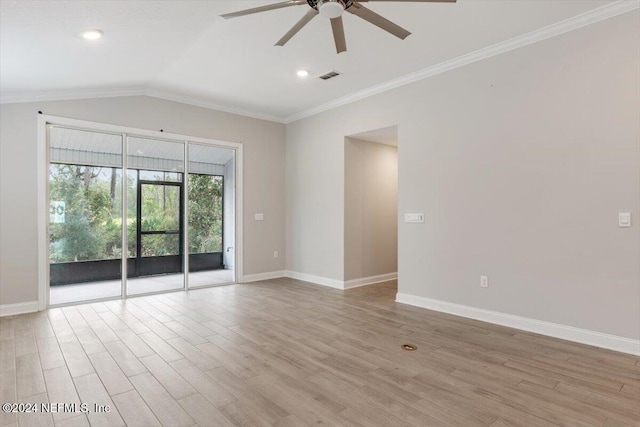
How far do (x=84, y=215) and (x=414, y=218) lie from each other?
15.0ft

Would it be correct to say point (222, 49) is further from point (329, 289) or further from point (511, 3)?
point (329, 289)

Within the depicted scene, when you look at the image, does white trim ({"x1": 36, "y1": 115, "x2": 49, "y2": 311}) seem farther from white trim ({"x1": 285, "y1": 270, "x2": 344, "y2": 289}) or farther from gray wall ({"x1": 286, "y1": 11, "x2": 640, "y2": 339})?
gray wall ({"x1": 286, "y1": 11, "x2": 640, "y2": 339})

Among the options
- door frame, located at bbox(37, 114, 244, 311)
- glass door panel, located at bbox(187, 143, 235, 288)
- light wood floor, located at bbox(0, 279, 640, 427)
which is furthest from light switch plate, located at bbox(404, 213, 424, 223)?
door frame, located at bbox(37, 114, 244, 311)

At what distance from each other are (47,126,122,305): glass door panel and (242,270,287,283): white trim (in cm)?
202

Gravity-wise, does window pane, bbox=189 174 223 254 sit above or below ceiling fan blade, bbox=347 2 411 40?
below

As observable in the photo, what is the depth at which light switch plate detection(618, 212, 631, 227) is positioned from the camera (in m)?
3.10

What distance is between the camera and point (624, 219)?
123 inches

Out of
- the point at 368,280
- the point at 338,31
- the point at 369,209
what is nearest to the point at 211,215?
the point at 369,209

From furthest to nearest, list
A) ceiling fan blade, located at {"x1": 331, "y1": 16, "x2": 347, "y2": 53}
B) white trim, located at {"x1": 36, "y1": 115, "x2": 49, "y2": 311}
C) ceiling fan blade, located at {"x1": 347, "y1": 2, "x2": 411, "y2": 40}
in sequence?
white trim, located at {"x1": 36, "y1": 115, "x2": 49, "y2": 311}, ceiling fan blade, located at {"x1": 331, "y1": 16, "x2": 347, "y2": 53}, ceiling fan blade, located at {"x1": 347, "y1": 2, "x2": 411, "y2": 40}

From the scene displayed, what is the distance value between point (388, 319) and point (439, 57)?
3120mm

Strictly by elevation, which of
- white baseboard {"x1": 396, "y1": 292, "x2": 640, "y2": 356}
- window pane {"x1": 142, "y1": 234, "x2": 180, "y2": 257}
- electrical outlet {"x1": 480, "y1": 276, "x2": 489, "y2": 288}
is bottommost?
white baseboard {"x1": 396, "y1": 292, "x2": 640, "y2": 356}

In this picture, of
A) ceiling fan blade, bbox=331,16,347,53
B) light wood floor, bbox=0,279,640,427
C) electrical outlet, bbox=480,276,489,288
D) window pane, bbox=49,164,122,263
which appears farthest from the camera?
window pane, bbox=49,164,122,263

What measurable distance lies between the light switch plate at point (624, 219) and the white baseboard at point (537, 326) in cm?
100

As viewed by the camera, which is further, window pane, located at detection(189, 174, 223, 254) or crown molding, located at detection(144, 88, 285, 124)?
window pane, located at detection(189, 174, 223, 254)
